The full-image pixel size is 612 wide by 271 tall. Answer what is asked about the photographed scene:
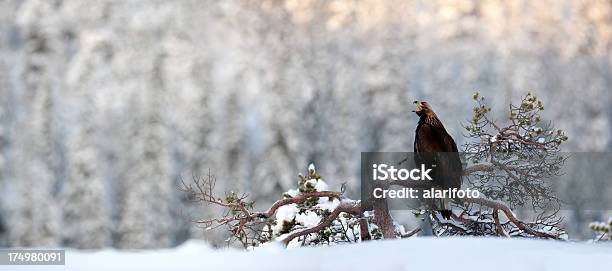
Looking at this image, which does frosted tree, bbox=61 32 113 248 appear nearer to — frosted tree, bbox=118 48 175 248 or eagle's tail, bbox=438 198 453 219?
frosted tree, bbox=118 48 175 248

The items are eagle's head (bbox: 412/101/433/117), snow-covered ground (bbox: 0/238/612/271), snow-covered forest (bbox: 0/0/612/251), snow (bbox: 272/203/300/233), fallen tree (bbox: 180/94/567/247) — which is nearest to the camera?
snow-covered ground (bbox: 0/238/612/271)

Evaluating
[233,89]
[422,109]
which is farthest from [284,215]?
[233,89]

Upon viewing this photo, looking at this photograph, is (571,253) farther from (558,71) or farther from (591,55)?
(591,55)

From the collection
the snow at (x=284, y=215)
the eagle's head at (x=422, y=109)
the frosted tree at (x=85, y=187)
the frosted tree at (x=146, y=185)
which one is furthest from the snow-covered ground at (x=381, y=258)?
the frosted tree at (x=85, y=187)

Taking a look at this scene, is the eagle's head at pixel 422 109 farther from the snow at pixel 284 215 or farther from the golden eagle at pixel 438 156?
the snow at pixel 284 215

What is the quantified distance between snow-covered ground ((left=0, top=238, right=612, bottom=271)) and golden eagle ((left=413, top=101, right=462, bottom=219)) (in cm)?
92

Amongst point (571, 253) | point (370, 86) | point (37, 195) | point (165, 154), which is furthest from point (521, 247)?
point (370, 86)

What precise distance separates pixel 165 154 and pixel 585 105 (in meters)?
15.3

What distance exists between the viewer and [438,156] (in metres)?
2.31

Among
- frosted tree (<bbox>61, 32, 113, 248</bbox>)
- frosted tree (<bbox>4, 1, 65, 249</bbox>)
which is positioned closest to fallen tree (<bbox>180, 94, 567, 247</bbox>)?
frosted tree (<bbox>61, 32, 113, 248</bbox>)

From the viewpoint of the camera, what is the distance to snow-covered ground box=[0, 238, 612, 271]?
1.13 meters

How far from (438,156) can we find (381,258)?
1.19 m

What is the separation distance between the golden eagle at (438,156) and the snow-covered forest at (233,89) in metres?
10.9

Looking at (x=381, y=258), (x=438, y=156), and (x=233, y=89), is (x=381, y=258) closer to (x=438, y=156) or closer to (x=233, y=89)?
(x=438, y=156)
